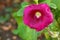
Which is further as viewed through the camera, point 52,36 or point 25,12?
point 52,36

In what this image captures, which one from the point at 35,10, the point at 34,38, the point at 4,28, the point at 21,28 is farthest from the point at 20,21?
the point at 4,28

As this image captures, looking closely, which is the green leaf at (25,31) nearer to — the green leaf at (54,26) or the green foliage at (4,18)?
the green leaf at (54,26)

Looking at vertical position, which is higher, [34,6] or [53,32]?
[34,6]

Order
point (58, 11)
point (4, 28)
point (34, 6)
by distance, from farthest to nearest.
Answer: point (4, 28)
point (58, 11)
point (34, 6)

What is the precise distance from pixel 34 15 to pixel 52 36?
0.16 meters

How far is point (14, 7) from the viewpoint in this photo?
3.06 m

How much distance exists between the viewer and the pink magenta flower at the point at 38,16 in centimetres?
108

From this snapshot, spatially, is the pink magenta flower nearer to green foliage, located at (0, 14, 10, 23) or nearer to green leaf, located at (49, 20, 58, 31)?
green leaf, located at (49, 20, 58, 31)

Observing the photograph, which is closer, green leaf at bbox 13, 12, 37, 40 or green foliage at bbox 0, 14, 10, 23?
green leaf at bbox 13, 12, 37, 40

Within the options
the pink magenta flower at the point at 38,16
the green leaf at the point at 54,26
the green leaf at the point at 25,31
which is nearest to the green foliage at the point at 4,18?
the green leaf at the point at 25,31

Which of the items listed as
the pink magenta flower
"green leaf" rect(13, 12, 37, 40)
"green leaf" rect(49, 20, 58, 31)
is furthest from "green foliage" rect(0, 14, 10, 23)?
the pink magenta flower

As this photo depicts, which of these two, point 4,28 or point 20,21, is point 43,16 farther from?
point 4,28

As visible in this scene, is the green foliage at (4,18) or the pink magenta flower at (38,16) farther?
the green foliage at (4,18)

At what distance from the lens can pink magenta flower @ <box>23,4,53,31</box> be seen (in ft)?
3.53
